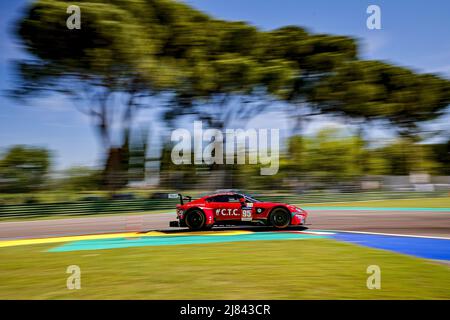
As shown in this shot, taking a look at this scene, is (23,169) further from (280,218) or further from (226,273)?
(226,273)

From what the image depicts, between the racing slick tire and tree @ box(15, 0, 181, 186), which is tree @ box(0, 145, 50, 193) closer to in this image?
tree @ box(15, 0, 181, 186)

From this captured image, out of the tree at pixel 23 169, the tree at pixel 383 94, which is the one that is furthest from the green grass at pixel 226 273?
the tree at pixel 383 94

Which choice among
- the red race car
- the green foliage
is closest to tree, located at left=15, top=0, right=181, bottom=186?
the green foliage

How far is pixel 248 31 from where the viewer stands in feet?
74.1

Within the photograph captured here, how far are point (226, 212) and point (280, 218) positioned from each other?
4.64ft

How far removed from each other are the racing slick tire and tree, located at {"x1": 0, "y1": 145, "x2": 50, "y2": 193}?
12187 millimetres

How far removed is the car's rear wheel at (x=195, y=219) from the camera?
10609 millimetres

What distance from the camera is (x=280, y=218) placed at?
10.7 metres

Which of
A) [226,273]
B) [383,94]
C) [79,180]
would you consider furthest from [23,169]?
[383,94]

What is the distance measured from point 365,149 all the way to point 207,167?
58.2 ft

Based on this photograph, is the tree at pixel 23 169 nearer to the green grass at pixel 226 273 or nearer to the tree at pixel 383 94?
the green grass at pixel 226 273

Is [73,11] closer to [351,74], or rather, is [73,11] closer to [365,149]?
[351,74]

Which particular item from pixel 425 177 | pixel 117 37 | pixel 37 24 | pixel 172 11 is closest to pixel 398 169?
pixel 425 177

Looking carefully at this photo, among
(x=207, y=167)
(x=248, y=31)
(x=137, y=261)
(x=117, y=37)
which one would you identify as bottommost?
(x=137, y=261)
